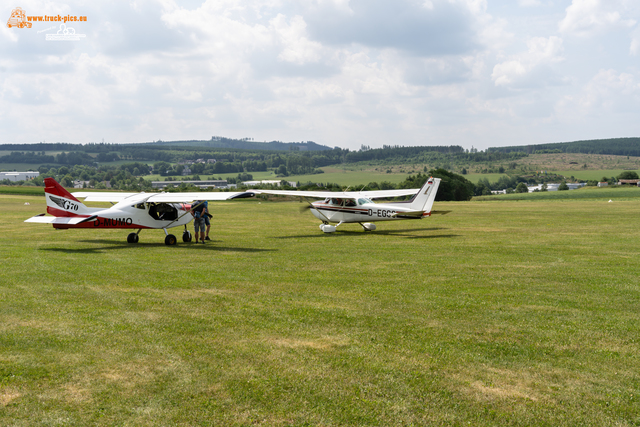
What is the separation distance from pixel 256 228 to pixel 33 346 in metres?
18.4

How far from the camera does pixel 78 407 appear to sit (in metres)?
4.70

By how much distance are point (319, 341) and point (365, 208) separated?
53.0ft

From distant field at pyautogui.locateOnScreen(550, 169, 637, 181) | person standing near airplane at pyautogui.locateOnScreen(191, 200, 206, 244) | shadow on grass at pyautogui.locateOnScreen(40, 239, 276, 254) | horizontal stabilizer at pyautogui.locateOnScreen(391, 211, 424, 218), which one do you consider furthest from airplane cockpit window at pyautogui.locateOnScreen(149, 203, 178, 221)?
distant field at pyautogui.locateOnScreen(550, 169, 637, 181)

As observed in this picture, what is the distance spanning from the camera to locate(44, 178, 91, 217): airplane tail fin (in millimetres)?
16750

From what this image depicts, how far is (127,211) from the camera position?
17.6m

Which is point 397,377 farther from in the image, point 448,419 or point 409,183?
point 409,183

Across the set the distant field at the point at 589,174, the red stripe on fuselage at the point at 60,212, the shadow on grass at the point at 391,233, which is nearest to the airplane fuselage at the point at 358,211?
the shadow on grass at the point at 391,233

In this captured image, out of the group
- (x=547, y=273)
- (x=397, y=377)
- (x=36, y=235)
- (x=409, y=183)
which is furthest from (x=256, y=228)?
(x=409, y=183)

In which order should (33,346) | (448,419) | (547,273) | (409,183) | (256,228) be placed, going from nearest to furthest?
(448,419)
(33,346)
(547,273)
(256,228)
(409,183)

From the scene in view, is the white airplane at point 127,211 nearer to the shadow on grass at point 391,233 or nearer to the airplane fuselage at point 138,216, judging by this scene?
the airplane fuselage at point 138,216

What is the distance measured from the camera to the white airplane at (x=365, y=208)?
21469 millimetres

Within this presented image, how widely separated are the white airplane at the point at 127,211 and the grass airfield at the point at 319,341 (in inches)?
115

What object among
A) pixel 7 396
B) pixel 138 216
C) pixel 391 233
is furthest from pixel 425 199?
pixel 7 396

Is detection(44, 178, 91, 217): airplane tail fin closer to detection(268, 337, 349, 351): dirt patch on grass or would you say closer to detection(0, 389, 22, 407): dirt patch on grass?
detection(268, 337, 349, 351): dirt patch on grass
